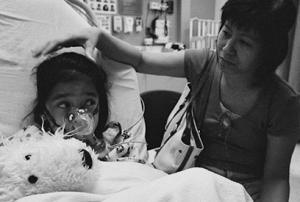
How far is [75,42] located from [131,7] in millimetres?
1868

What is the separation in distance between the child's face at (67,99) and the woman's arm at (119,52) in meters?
0.12

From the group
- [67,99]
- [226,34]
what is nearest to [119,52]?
[67,99]

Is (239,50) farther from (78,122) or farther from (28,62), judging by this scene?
(28,62)

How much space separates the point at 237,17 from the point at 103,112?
58 cm

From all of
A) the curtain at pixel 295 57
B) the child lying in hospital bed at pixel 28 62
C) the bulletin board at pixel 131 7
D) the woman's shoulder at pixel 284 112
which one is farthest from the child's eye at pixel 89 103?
the bulletin board at pixel 131 7

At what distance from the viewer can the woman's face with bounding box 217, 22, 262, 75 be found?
939mm

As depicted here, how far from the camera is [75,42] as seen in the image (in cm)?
103

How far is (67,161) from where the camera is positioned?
0.72m

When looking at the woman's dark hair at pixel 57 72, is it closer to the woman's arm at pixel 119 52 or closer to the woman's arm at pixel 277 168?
the woman's arm at pixel 119 52

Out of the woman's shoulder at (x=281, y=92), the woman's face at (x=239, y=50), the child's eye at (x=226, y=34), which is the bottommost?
the woman's shoulder at (x=281, y=92)

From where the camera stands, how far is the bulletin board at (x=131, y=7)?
2717 millimetres

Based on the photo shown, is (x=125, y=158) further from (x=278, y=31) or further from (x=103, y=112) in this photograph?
(x=278, y=31)

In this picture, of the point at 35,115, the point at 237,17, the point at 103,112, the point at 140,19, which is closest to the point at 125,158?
the point at 103,112

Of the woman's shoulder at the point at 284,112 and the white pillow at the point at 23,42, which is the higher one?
the white pillow at the point at 23,42
